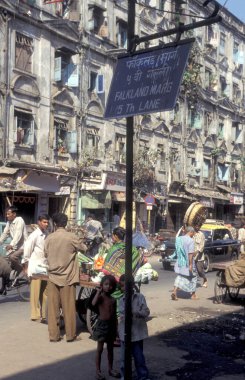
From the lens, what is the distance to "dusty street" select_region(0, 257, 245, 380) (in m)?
6.32

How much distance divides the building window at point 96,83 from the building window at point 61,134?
3.07 metres

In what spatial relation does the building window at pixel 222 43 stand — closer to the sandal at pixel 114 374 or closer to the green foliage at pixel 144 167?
the green foliage at pixel 144 167

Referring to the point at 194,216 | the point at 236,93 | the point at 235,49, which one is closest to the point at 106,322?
the point at 194,216

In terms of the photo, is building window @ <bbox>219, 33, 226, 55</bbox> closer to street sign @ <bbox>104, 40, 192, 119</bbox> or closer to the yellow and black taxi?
the yellow and black taxi

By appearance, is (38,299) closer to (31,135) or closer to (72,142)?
(31,135)

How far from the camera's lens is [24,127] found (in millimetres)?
23734

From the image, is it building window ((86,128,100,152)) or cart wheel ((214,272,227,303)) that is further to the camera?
building window ((86,128,100,152))

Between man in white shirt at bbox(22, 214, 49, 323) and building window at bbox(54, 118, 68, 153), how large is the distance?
1602 cm

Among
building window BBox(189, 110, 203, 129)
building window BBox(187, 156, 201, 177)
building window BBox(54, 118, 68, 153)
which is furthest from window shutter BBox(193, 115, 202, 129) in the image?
building window BBox(54, 118, 68, 153)

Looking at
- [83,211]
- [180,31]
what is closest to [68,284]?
[180,31]

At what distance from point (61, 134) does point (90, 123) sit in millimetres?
2269

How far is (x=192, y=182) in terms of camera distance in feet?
122

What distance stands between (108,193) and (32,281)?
18784mm

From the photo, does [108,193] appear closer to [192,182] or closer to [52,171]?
[52,171]
